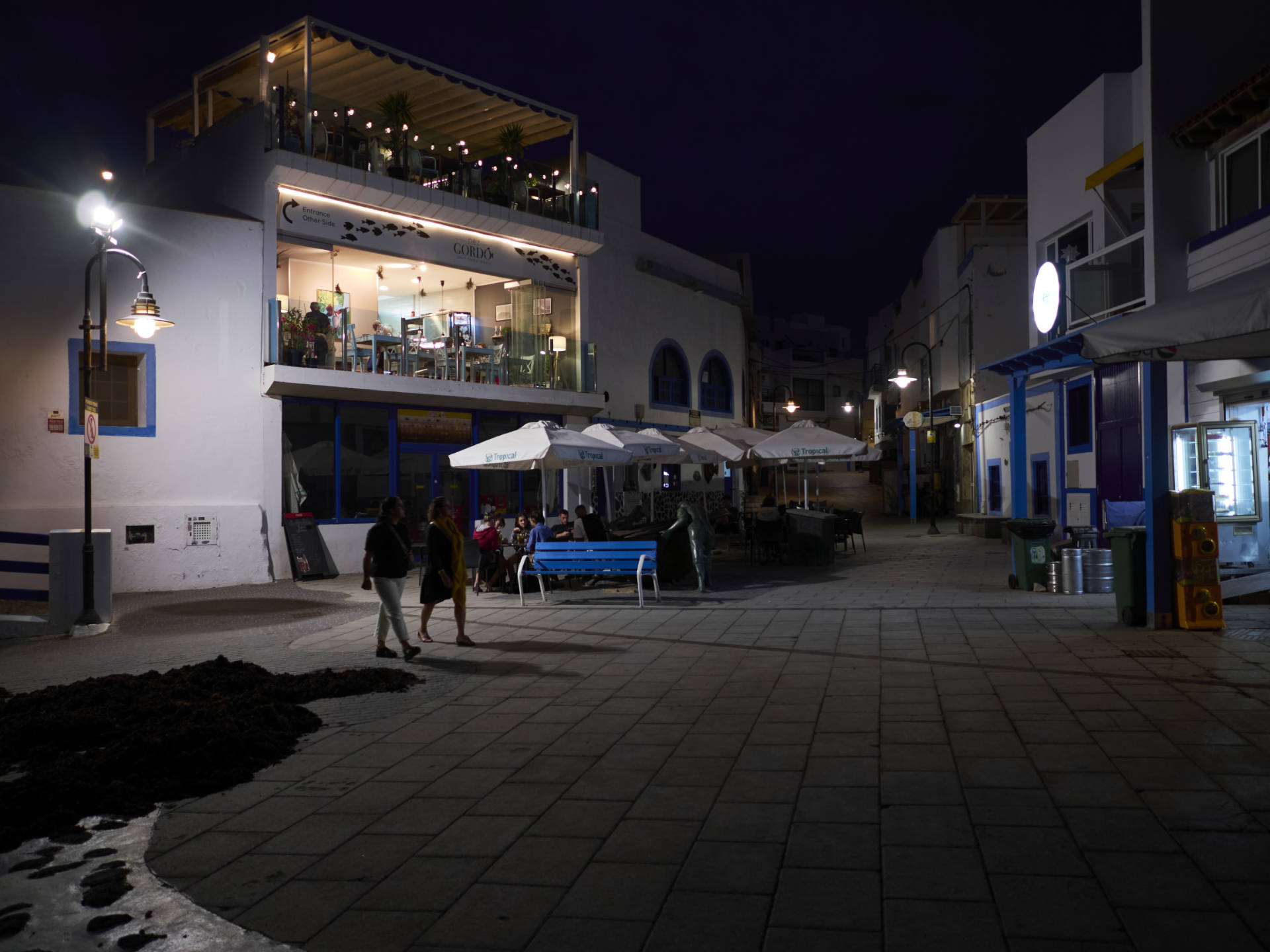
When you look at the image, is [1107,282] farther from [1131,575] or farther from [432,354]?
[432,354]

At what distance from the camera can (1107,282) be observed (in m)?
17.3

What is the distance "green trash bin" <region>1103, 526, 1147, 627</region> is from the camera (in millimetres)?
9328

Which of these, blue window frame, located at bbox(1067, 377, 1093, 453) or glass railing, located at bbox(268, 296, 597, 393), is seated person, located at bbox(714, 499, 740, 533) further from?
blue window frame, located at bbox(1067, 377, 1093, 453)

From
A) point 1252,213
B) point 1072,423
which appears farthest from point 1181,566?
point 1072,423

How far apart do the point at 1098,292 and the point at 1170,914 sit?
55.6 ft

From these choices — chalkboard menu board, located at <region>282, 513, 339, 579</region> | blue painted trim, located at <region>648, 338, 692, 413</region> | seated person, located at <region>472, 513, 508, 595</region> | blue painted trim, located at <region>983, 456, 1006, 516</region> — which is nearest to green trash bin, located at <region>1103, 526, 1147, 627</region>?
seated person, located at <region>472, 513, 508, 595</region>

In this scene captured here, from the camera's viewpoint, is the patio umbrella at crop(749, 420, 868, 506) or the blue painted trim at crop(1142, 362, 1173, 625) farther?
the patio umbrella at crop(749, 420, 868, 506)

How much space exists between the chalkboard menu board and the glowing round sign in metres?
14.6

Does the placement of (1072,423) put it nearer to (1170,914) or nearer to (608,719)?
(608,719)

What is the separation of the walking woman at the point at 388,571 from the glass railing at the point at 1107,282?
13.1 meters

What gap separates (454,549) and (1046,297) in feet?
46.6

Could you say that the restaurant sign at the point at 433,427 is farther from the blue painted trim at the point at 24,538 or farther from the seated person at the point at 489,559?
the blue painted trim at the point at 24,538

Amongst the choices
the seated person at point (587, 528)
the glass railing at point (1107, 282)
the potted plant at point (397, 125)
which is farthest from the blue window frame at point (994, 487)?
the potted plant at point (397, 125)

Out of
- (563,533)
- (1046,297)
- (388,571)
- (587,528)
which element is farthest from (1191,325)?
(1046,297)
